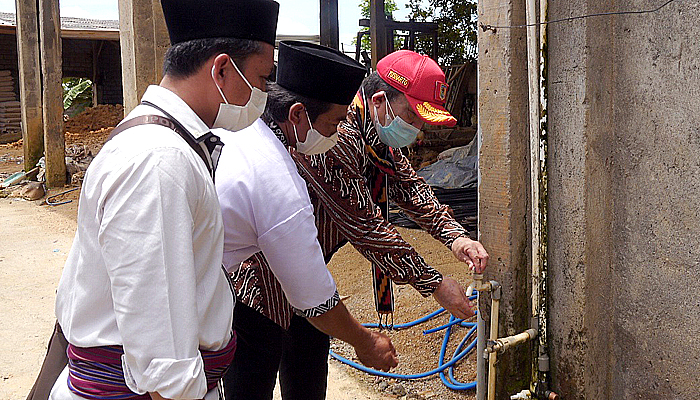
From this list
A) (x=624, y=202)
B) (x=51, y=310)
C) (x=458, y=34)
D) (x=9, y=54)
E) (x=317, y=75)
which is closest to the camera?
(x=317, y=75)

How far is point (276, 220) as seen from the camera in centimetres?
211

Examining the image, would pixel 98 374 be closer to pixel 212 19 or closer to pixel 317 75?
pixel 212 19

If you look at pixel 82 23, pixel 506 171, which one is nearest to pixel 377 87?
pixel 506 171

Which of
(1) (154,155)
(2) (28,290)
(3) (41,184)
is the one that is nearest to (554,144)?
(1) (154,155)

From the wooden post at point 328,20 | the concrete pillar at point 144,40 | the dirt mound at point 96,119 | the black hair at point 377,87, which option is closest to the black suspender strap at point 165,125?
the black hair at point 377,87

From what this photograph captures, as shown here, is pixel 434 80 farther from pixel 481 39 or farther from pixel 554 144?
pixel 554 144

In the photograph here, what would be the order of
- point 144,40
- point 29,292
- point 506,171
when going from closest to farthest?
1. point 506,171
2. point 144,40
3. point 29,292

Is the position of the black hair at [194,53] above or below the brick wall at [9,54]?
below

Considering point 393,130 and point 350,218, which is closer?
point 350,218

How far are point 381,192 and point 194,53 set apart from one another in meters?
1.57

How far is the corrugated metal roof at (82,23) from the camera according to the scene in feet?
62.6

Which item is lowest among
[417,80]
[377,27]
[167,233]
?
[167,233]

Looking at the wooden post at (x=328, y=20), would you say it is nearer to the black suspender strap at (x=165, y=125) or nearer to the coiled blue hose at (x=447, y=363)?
the coiled blue hose at (x=447, y=363)

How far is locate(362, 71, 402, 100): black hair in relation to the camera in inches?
122
